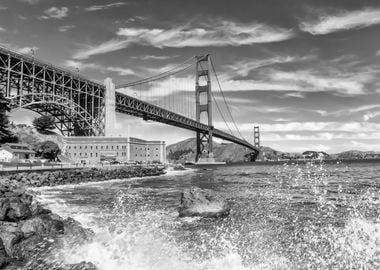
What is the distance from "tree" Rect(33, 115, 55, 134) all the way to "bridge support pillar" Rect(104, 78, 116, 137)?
15.2 metres

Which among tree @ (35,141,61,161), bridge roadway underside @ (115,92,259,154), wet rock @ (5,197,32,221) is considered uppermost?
bridge roadway underside @ (115,92,259,154)

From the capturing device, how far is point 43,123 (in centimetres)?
9125

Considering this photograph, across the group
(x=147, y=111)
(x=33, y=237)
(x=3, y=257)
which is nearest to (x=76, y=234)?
(x=33, y=237)

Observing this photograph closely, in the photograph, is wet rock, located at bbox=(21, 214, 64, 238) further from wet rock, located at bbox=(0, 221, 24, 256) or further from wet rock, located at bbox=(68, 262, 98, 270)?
wet rock, located at bbox=(68, 262, 98, 270)

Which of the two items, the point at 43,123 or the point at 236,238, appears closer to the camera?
the point at 236,238

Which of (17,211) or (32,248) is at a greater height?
(17,211)

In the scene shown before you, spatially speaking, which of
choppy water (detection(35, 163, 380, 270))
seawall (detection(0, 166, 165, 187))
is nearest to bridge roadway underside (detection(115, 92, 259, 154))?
seawall (detection(0, 166, 165, 187))

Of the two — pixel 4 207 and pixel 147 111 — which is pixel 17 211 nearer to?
pixel 4 207

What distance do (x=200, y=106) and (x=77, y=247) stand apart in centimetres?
12852

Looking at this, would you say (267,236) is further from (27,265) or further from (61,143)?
(61,143)

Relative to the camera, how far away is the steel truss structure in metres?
69.6

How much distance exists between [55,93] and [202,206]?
7679 cm

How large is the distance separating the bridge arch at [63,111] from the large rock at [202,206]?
61.8 metres

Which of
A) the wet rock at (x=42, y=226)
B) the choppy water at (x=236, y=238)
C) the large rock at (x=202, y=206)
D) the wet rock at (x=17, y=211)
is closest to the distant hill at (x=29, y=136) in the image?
the choppy water at (x=236, y=238)
